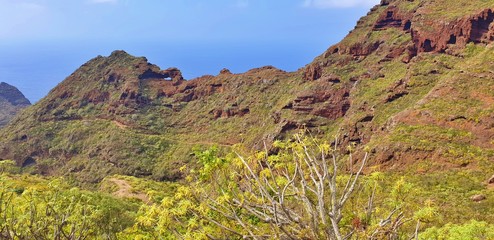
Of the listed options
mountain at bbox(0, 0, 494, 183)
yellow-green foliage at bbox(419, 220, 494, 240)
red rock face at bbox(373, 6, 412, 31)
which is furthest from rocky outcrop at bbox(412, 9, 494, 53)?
yellow-green foliage at bbox(419, 220, 494, 240)

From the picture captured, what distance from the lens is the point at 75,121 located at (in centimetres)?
11762

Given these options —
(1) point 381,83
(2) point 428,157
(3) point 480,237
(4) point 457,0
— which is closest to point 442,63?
(1) point 381,83

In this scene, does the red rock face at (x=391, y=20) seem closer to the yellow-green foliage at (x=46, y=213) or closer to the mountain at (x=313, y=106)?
the mountain at (x=313, y=106)

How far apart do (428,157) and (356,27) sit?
7523cm

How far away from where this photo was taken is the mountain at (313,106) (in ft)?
177

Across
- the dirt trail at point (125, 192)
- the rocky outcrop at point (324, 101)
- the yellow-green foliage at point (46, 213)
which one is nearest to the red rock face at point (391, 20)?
the rocky outcrop at point (324, 101)

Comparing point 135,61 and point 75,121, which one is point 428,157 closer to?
point 75,121

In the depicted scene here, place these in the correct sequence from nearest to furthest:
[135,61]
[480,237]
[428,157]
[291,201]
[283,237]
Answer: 1. [283,237]
2. [291,201]
3. [480,237]
4. [428,157]
5. [135,61]

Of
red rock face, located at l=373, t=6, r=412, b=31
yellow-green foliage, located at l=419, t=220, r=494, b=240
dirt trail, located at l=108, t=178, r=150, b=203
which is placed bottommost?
dirt trail, located at l=108, t=178, r=150, b=203

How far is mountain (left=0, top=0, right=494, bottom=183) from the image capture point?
177ft

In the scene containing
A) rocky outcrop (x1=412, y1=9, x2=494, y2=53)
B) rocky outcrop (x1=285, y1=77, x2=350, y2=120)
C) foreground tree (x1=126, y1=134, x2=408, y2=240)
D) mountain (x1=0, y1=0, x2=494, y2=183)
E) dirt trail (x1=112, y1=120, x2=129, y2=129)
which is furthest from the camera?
dirt trail (x1=112, y1=120, x2=129, y2=129)

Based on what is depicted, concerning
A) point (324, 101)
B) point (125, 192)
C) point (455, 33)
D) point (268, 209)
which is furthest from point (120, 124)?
point (268, 209)

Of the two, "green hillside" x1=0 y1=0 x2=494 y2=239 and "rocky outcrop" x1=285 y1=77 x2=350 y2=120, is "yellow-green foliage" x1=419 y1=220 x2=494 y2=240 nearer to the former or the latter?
"green hillside" x1=0 y1=0 x2=494 y2=239

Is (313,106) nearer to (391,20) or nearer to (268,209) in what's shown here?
(391,20)
